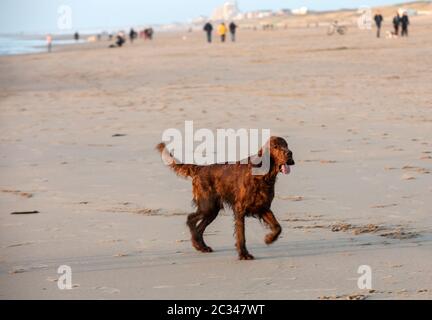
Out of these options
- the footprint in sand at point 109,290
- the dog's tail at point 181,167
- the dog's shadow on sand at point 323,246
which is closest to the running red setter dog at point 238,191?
the dog's tail at point 181,167

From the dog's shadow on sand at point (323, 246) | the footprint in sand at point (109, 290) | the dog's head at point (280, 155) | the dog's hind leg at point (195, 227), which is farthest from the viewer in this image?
the dog's hind leg at point (195, 227)

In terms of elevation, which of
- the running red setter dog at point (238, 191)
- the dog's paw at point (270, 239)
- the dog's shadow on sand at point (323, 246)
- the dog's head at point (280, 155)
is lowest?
the dog's shadow on sand at point (323, 246)

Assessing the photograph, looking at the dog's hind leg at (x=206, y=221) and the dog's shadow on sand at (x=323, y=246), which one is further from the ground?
the dog's hind leg at (x=206, y=221)

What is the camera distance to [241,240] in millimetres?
6488

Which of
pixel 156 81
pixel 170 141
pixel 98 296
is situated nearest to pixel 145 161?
pixel 170 141

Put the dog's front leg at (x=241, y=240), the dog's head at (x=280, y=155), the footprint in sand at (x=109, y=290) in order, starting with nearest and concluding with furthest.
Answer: the footprint in sand at (x=109, y=290) → the dog's head at (x=280, y=155) → the dog's front leg at (x=241, y=240)

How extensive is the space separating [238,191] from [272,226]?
1.18 feet

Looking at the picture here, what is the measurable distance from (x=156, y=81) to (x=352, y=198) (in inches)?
593

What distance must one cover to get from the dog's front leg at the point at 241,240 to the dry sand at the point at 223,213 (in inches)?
3.2

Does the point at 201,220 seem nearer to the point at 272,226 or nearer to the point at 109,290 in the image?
the point at 272,226

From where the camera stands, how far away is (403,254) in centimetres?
640

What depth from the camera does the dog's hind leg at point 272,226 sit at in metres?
6.54

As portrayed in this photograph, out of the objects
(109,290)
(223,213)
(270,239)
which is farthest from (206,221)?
(109,290)

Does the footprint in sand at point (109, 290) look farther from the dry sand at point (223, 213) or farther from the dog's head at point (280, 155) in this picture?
the dog's head at point (280, 155)
